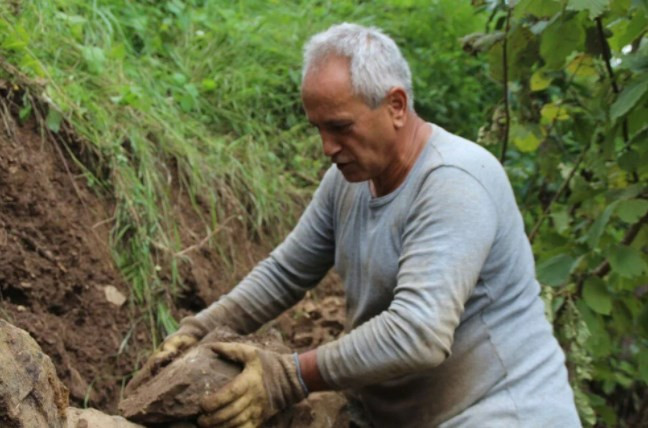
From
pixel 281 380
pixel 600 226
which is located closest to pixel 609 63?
pixel 600 226

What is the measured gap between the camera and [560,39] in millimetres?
3734

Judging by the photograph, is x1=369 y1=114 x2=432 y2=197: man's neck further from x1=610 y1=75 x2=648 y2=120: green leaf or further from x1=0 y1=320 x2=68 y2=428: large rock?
x1=0 y1=320 x2=68 y2=428: large rock

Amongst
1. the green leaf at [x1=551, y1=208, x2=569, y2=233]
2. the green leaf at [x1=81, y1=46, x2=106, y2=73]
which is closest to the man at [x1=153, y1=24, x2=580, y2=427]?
the green leaf at [x1=551, y1=208, x2=569, y2=233]

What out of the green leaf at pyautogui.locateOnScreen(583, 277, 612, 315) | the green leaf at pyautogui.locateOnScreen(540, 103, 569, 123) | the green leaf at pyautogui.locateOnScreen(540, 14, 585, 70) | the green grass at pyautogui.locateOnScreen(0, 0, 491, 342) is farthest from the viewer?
the green leaf at pyautogui.locateOnScreen(540, 103, 569, 123)

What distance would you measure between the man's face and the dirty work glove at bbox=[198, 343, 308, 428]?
0.65 m

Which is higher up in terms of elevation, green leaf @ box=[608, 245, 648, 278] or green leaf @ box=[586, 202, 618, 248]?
green leaf @ box=[586, 202, 618, 248]

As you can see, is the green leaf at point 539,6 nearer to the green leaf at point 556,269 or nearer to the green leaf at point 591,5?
the green leaf at point 591,5

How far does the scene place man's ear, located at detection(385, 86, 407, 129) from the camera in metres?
3.10

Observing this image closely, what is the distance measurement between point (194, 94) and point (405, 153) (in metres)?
2.74

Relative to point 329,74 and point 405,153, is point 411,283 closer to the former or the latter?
point 405,153

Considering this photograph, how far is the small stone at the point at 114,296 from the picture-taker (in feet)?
13.7

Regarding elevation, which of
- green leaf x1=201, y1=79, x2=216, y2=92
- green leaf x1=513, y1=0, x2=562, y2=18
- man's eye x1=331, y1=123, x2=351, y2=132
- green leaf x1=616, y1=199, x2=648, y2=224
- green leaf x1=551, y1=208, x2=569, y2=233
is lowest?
green leaf x1=551, y1=208, x2=569, y2=233

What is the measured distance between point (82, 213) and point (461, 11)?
12.7ft

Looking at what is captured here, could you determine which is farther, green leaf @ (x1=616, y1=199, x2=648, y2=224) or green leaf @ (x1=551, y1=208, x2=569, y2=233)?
green leaf @ (x1=551, y1=208, x2=569, y2=233)
